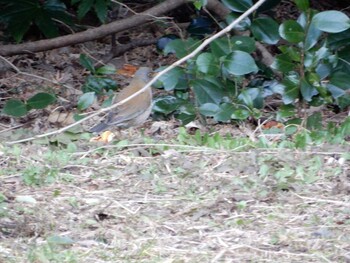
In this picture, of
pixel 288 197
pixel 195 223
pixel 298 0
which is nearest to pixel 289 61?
pixel 298 0

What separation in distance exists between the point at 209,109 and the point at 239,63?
480 mm

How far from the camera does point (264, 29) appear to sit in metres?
8.42

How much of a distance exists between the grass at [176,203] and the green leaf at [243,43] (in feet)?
5.04

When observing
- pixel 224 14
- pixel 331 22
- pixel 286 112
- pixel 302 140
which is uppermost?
pixel 331 22

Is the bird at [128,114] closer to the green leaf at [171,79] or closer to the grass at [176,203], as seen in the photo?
the green leaf at [171,79]

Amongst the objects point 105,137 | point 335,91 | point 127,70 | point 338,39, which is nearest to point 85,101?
point 105,137

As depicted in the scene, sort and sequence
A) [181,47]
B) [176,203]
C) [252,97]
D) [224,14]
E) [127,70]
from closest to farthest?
[176,203] < [252,97] < [181,47] < [224,14] < [127,70]

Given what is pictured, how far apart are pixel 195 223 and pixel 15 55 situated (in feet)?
17.1

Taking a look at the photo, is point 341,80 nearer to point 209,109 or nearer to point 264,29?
point 264,29

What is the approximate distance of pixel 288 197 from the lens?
18.7 ft

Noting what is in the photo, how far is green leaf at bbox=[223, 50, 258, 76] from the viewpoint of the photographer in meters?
7.98

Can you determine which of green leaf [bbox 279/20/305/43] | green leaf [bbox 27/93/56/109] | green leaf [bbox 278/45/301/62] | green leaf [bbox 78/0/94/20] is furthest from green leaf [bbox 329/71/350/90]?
green leaf [bbox 78/0/94/20]

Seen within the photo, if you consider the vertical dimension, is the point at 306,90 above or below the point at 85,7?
below

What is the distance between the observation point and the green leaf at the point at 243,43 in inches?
324
